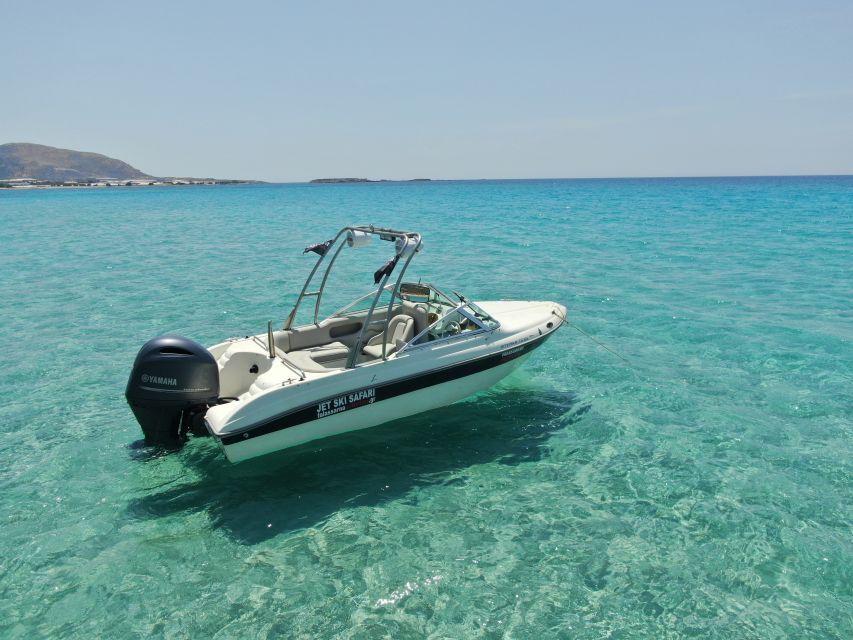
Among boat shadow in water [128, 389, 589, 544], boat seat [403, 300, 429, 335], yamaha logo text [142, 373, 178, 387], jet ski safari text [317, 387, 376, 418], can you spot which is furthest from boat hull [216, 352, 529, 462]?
boat seat [403, 300, 429, 335]

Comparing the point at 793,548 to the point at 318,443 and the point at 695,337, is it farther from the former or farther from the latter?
the point at 695,337

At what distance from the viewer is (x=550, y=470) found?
8109 mm

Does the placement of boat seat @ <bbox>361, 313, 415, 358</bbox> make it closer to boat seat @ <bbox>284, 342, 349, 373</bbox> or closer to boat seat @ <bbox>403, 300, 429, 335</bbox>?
boat seat @ <bbox>403, 300, 429, 335</bbox>

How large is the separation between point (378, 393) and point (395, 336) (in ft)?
4.55

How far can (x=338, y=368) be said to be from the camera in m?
8.61

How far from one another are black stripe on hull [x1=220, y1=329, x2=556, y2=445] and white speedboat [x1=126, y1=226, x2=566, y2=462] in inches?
Result: 0.6

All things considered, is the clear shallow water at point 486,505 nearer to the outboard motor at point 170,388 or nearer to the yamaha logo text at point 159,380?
the outboard motor at point 170,388

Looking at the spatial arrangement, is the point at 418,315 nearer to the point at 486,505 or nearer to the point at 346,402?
the point at 346,402

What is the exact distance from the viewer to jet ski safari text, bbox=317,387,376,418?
791 centimetres

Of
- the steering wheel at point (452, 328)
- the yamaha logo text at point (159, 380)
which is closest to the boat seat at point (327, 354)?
the steering wheel at point (452, 328)

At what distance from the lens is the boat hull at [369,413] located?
7492 millimetres

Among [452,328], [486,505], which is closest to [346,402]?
[452,328]

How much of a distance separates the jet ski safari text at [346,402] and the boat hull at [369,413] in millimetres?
15

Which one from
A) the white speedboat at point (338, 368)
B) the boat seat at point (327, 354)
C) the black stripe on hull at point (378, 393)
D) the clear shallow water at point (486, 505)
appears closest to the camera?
the clear shallow water at point (486, 505)
